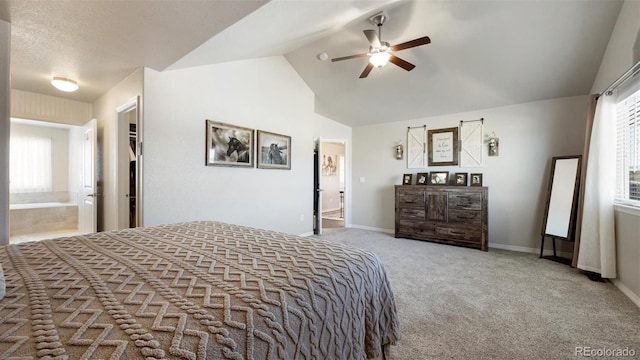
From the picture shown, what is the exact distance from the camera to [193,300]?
827 mm

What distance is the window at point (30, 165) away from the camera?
17.2 feet

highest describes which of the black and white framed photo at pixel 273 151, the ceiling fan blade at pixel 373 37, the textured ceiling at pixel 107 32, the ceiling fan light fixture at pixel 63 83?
the ceiling fan blade at pixel 373 37

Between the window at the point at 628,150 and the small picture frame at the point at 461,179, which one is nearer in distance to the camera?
the window at the point at 628,150

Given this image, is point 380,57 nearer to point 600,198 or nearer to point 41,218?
point 600,198

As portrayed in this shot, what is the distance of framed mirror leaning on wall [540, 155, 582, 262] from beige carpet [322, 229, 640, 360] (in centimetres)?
44

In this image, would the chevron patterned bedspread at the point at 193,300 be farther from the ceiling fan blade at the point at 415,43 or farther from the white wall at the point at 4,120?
the ceiling fan blade at the point at 415,43

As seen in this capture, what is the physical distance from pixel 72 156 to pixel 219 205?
15.3ft

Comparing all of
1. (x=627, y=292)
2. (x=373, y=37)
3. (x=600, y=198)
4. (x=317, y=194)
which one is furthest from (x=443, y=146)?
(x=627, y=292)

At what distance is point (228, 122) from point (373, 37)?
83.0 inches

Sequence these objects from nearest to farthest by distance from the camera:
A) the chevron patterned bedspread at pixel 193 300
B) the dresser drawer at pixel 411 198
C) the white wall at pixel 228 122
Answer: the chevron patterned bedspread at pixel 193 300, the white wall at pixel 228 122, the dresser drawer at pixel 411 198

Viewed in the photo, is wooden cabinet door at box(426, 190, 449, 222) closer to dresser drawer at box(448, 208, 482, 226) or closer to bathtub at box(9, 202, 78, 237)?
dresser drawer at box(448, 208, 482, 226)

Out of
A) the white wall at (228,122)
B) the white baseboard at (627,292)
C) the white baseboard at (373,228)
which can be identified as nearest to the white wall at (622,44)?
the white baseboard at (627,292)

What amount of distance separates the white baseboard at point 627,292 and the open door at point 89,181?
19.7ft

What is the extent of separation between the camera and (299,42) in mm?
3607
